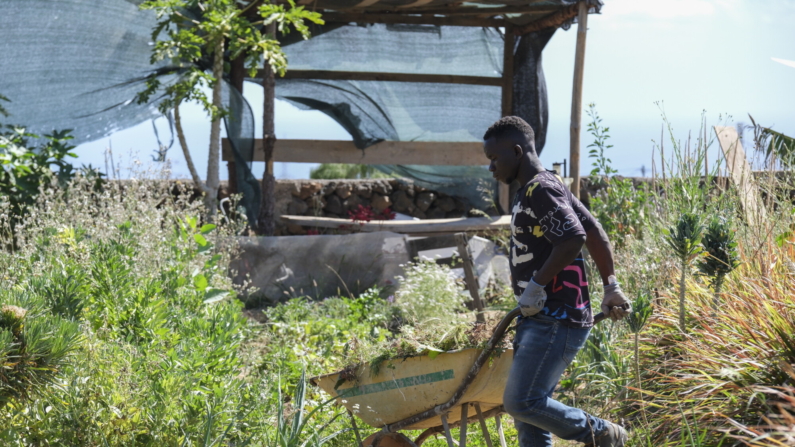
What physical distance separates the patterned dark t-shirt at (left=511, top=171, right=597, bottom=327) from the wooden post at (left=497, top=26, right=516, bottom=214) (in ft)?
18.5

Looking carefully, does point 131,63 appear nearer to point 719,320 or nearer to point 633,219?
point 633,219

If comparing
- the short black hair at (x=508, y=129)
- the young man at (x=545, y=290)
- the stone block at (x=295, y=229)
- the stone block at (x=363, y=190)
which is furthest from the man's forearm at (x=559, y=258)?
the stone block at (x=363, y=190)

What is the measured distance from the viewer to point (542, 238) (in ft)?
8.20

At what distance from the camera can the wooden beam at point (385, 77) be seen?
7.75 metres

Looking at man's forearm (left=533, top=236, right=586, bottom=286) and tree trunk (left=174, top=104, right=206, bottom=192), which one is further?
tree trunk (left=174, top=104, right=206, bottom=192)

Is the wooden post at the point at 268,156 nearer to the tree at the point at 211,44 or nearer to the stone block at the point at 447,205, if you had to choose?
the tree at the point at 211,44

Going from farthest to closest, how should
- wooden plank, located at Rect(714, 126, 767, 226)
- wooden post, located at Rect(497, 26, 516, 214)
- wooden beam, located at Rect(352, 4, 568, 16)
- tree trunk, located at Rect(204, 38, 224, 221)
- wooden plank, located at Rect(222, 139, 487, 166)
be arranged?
wooden post, located at Rect(497, 26, 516, 214) < wooden plank, located at Rect(222, 139, 487, 166) < wooden beam, located at Rect(352, 4, 568, 16) < tree trunk, located at Rect(204, 38, 224, 221) < wooden plank, located at Rect(714, 126, 767, 226)

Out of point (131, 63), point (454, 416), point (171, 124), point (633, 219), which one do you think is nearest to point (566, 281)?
point (454, 416)

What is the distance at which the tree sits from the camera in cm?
619

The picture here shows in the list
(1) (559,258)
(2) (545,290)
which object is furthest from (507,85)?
(1) (559,258)

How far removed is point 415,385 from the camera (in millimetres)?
2564

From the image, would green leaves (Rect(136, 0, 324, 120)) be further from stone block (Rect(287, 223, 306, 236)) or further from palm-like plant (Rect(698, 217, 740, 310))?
palm-like plant (Rect(698, 217, 740, 310))

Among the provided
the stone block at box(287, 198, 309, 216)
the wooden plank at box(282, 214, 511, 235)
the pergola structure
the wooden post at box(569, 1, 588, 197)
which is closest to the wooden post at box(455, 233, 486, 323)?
the wooden post at box(569, 1, 588, 197)

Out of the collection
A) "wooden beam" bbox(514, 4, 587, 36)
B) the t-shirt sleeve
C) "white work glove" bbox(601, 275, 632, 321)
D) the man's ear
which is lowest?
"white work glove" bbox(601, 275, 632, 321)
